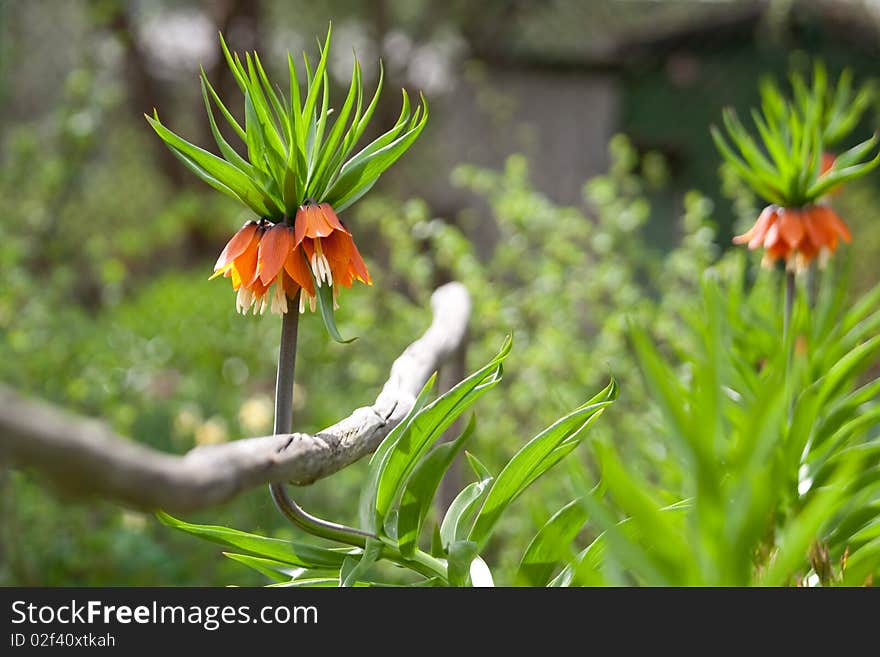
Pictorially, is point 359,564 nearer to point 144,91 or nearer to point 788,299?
point 788,299

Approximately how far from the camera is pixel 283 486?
527 mm

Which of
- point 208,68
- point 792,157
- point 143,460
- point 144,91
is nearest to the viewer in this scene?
point 143,460

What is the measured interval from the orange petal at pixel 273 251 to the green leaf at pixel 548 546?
230mm

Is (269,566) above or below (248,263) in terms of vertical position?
below

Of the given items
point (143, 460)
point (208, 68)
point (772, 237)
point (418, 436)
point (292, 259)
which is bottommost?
point (143, 460)

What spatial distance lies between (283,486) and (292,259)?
0.45 ft

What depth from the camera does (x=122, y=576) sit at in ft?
8.16

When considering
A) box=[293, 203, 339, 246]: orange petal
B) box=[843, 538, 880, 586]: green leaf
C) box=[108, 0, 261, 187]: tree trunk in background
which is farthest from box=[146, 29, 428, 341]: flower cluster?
box=[108, 0, 261, 187]: tree trunk in background

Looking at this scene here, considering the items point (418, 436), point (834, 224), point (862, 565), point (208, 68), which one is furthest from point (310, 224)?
point (208, 68)

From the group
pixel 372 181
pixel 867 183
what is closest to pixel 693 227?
pixel 372 181

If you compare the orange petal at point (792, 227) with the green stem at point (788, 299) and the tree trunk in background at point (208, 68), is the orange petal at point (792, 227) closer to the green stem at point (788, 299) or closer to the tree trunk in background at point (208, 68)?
the green stem at point (788, 299)

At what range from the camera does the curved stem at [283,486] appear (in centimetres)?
53
